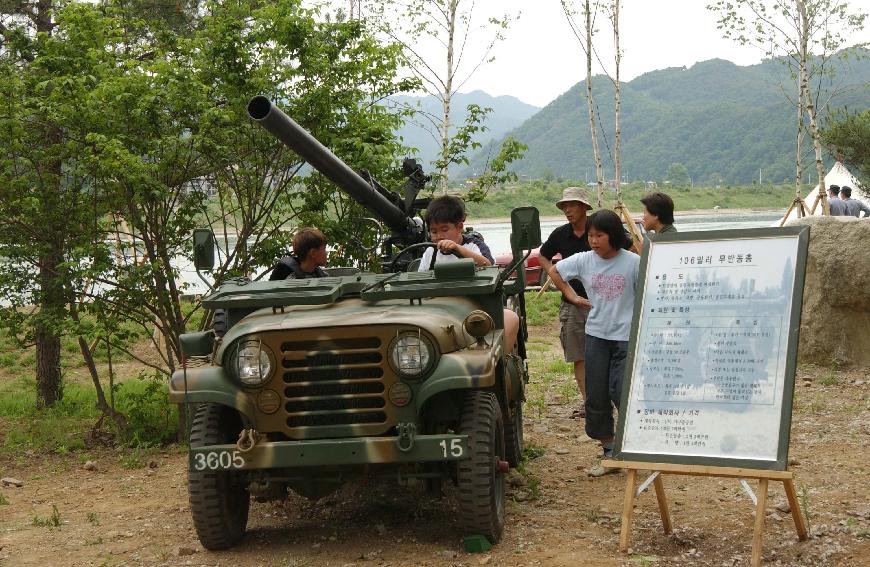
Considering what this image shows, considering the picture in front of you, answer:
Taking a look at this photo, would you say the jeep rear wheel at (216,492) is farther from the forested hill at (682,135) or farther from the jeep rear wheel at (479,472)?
the forested hill at (682,135)

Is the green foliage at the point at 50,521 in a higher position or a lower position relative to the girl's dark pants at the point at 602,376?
lower

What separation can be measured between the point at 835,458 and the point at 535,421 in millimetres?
2742

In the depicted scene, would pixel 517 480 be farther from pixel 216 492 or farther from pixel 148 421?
pixel 148 421

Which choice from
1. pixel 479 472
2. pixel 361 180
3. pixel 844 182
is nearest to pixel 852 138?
pixel 844 182

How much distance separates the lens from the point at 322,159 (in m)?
6.98

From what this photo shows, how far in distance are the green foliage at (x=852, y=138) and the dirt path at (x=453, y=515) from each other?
1852 centimetres

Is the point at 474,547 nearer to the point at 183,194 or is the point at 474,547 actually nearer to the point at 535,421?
the point at 535,421

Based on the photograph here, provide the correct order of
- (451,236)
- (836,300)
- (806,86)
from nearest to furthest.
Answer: (451,236)
(836,300)
(806,86)

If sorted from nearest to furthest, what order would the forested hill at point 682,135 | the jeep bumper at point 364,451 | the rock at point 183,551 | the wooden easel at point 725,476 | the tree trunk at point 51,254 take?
1. the wooden easel at point 725,476
2. the jeep bumper at point 364,451
3. the rock at point 183,551
4. the tree trunk at point 51,254
5. the forested hill at point 682,135

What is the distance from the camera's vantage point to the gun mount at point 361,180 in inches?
260

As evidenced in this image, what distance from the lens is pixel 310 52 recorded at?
8922 millimetres

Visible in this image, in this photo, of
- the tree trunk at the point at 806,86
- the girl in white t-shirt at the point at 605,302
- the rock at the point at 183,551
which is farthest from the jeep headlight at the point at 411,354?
the tree trunk at the point at 806,86

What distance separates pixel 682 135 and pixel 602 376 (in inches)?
3635

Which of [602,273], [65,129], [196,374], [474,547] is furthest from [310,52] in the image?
[474,547]
